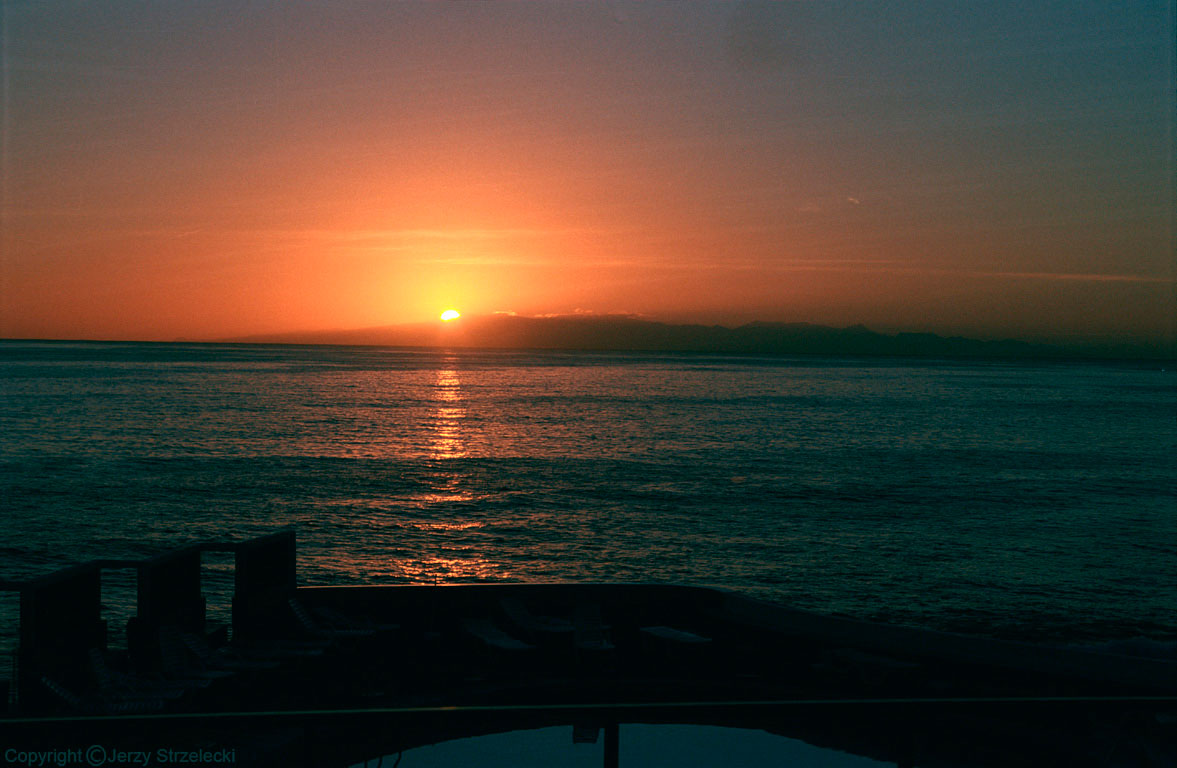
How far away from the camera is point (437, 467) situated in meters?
63.5

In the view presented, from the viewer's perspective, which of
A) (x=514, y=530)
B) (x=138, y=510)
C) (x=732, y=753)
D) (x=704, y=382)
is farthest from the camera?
(x=704, y=382)

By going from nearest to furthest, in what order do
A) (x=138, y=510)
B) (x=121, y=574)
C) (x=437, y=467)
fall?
(x=121, y=574), (x=138, y=510), (x=437, y=467)

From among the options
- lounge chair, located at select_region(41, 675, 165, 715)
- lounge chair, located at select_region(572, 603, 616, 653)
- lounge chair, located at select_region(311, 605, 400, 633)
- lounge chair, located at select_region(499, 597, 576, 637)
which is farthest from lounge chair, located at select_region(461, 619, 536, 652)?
lounge chair, located at select_region(41, 675, 165, 715)

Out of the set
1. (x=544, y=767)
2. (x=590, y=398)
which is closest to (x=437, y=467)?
(x=544, y=767)

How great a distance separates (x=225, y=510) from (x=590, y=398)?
94.8 meters

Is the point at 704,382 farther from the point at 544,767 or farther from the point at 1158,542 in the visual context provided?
the point at 544,767

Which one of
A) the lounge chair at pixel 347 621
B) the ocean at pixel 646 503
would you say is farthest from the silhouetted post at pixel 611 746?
the ocean at pixel 646 503

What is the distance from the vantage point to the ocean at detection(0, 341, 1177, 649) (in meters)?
33.0

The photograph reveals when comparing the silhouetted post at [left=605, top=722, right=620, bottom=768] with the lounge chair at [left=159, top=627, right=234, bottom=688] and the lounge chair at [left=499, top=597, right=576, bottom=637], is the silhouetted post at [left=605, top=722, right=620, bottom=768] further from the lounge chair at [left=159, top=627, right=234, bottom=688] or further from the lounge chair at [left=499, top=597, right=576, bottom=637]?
the lounge chair at [left=499, top=597, right=576, bottom=637]

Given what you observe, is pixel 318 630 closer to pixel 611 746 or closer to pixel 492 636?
pixel 492 636

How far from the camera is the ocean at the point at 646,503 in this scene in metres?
33.0

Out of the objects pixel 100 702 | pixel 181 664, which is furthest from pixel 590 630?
pixel 100 702

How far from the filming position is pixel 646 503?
49.4 m
